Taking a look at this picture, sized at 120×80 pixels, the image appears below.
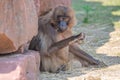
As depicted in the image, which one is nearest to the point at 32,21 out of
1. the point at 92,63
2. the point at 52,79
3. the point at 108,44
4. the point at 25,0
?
the point at 25,0

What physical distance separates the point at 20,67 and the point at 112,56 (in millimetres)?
3868

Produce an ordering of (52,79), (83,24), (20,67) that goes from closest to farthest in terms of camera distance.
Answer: (20,67) → (52,79) → (83,24)

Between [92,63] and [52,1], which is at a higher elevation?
[52,1]

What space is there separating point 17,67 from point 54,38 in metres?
2.29

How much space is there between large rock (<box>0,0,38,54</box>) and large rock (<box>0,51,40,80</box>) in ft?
0.45

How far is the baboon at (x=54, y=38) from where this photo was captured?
22.8 ft

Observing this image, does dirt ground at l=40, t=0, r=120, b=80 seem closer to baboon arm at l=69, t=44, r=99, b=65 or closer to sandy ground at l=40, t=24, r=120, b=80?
sandy ground at l=40, t=24, r=120, b=80

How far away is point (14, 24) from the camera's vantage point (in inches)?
194

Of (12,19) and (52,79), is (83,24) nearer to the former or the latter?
(52,79)

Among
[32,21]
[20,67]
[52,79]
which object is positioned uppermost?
[32,21]

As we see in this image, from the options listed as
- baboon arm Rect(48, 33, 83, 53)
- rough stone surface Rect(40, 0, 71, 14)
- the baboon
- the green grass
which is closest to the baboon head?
the baboon

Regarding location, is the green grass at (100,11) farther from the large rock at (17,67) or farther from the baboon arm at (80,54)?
the large rock at (17,67)

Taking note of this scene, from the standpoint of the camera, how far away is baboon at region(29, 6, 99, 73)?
6957mm

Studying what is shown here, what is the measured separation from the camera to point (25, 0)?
522 cm
